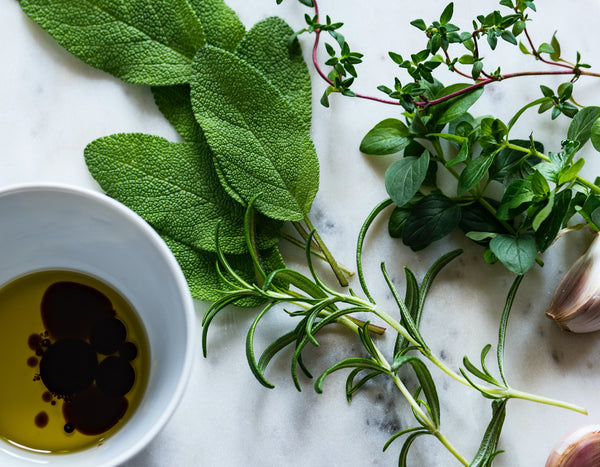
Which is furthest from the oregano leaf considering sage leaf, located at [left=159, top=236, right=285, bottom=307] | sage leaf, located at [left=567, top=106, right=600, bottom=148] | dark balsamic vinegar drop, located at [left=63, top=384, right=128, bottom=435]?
dark balsamic vinegar drop, located at [left=63, top=384, right=128, bottom=435]

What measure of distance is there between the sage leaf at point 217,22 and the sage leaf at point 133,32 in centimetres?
2

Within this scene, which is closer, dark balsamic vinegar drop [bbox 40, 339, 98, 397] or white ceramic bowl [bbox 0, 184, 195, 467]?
white ceramic bowl [bbox 0, 184, 195, 467]

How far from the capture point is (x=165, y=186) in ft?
2.24


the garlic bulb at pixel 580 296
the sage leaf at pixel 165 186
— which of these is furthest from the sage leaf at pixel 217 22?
the garlic bulb at pixel 580 296

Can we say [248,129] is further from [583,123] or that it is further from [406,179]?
[583,123]

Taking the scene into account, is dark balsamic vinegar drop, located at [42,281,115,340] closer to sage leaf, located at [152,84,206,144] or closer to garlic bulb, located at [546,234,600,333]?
sage leaf, located at [152,84,206,144]

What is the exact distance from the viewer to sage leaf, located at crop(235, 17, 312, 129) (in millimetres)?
695

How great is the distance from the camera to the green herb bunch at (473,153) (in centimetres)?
65

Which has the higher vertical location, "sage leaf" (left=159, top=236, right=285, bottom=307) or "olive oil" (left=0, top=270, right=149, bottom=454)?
"sage leaf" (left=159, top=236, right=285, bottom=307)

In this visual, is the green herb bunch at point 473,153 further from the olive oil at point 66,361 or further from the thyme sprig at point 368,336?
the olive oil at point 66,361

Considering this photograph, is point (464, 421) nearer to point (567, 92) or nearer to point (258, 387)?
point (258, 387)

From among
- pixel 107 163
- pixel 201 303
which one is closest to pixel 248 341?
pixel 201 303

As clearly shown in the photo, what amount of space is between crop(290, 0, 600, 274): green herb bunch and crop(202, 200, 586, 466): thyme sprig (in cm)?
4

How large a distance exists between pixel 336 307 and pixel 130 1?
0.39 m
